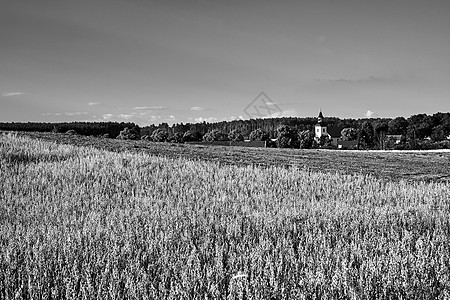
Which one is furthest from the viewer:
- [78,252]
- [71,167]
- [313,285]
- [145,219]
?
[71,167]

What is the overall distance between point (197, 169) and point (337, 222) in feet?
26.3

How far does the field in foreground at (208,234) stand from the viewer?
4363 millimetres

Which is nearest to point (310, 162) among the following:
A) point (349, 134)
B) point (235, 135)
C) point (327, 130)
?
point (349, 134)

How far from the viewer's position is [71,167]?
14898 millimetres

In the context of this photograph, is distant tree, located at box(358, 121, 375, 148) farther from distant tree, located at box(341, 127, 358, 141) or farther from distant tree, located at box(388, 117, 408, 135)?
distant tree, located at box(388, 117, 408, 135)

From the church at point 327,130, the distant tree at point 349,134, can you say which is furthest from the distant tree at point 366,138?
the church at point 327,130

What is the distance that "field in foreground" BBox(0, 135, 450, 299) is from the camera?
14.3 feet

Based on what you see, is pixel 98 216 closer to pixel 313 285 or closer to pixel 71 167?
pixel 313 285

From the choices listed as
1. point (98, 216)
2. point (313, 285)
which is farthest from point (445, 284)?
point (98, 216)

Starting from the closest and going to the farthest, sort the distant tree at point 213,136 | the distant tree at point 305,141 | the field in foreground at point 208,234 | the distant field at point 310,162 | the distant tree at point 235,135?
1. the field in foreground at point 208,234
2. the distant field at point 310,162
3. the distant tree at point 305,141
4. the distant tree at point 213,136
5. the distant tree at point 235,135

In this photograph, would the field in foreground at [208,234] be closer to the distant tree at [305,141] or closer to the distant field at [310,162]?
the distant field at [310,162]

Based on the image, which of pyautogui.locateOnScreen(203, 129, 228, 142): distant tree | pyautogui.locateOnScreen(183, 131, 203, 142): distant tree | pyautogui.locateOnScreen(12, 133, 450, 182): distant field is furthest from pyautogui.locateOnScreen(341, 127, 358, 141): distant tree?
pyautogui.locateOnScreen(12, 133, 450, 182): distant field

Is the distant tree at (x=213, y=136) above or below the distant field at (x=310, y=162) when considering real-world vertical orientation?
above

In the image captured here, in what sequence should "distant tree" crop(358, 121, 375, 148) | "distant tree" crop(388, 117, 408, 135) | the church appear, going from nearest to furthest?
"distant tree" crop(358, 121, 375, 148), "distant tree" crop(388, 117, 408, 135), the church
